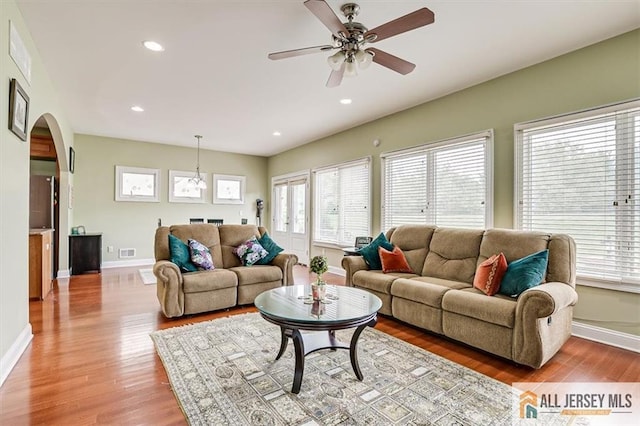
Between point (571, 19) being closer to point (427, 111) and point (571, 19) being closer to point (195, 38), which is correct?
point (427, 111)

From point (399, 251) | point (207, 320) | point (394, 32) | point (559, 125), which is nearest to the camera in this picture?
point (394, 32)

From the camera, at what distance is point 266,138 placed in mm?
6754

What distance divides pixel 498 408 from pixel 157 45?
3986 mm

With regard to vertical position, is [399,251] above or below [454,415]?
above

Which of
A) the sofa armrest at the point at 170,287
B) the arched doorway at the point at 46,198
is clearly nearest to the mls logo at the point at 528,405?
the sofa armrest at the point at 170,287

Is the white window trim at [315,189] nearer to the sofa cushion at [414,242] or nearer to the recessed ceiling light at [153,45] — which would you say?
the sofa cushion at [414,242]

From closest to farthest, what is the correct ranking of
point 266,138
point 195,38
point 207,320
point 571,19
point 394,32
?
1. point 394,32
2. point 571,19
3. point 195,38
4. point 207,320
5. point 266,138

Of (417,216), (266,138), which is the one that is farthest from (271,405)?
(266,138)

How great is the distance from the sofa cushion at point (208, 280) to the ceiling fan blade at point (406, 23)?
293 centimetres

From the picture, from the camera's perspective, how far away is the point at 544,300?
2303 millimetres

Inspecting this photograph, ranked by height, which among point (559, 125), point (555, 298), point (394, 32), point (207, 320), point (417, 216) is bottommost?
point (207, 320)

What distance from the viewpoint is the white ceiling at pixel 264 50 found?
2498 mm

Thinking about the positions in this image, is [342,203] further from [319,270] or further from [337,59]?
[337,59]
